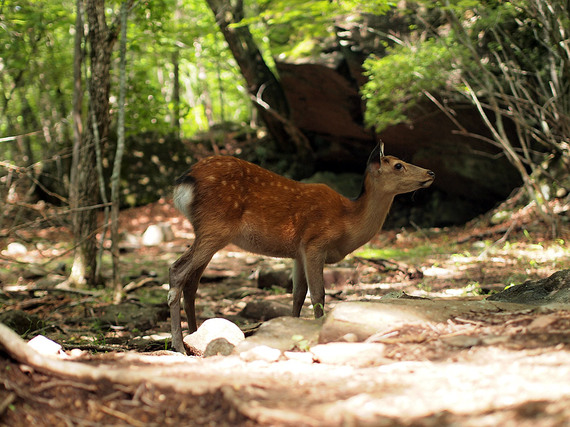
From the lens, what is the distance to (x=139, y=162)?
17.7 meters

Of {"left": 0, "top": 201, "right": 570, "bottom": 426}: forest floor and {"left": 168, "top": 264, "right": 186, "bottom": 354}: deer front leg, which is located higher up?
{"left": 0, "top": 201, "right": 570, "bottom": 426}: forest floor

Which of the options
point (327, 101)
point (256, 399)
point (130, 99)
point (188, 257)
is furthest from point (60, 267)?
point (256, 399)

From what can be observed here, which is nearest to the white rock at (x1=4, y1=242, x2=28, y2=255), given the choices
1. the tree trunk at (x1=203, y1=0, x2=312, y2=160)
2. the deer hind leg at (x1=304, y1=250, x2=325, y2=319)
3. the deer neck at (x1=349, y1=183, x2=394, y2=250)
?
the tree trunk at (x1=203, y1=0, x2=312, y2=160)

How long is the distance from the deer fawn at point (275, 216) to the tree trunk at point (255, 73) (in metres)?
8.27

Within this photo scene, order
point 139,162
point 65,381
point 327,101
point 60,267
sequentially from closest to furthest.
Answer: point 65,381
point 60,267
point 327,101
point 139,162

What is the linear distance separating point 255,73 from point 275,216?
375 inches

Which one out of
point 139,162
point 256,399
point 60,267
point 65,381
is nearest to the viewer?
point 256,399

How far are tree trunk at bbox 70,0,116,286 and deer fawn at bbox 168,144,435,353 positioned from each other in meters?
2.90

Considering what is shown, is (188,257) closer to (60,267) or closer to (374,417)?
(374,417)

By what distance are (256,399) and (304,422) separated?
40cm

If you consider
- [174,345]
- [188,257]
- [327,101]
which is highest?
[327,101]

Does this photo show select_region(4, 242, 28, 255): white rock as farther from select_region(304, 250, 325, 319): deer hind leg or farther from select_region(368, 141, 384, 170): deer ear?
select_region(368, 141, 384, 170): deer ear

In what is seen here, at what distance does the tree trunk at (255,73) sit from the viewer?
44.8ft

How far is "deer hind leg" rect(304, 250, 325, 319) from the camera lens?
576 cm
